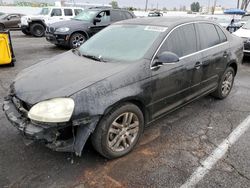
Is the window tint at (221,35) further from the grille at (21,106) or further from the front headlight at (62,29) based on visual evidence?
the front headlight at (62,29)

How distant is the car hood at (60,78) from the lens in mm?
2660

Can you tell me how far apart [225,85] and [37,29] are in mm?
13760


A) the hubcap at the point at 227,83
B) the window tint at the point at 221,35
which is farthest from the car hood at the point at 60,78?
the hubcap at the point at 227,83

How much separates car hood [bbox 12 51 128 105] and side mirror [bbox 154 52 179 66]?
45cm

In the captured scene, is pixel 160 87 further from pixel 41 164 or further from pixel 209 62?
pixel 41 164

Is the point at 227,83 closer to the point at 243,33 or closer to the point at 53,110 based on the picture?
the point at 53,110

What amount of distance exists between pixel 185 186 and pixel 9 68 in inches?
256

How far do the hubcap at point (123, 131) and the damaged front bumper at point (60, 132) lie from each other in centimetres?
37

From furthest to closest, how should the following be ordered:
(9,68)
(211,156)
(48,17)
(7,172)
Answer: (48,17) < (9,68) < (211,156) < (7,172)

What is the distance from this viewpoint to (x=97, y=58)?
3.46 metres

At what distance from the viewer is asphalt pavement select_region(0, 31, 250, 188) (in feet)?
8.91

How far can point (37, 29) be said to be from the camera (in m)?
15.8

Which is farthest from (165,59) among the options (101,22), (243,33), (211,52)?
(101,22)

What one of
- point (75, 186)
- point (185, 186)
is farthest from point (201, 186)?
point (75, 186)
